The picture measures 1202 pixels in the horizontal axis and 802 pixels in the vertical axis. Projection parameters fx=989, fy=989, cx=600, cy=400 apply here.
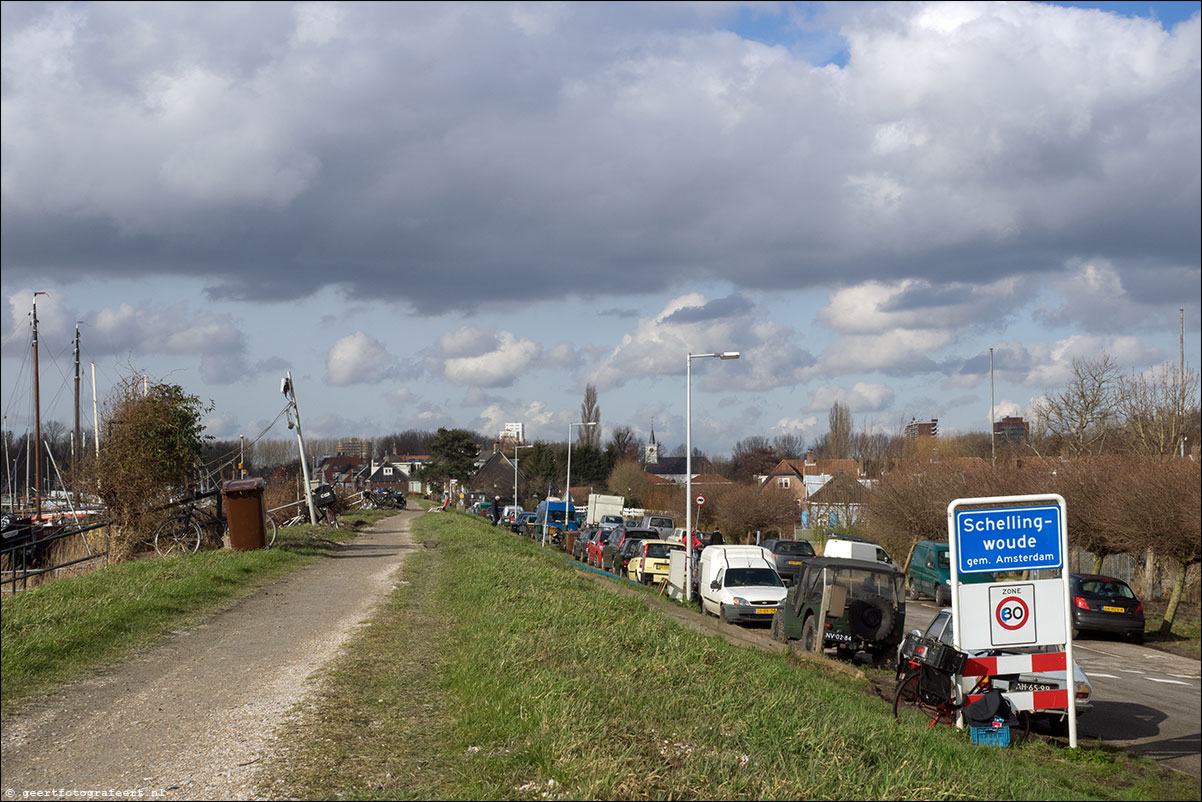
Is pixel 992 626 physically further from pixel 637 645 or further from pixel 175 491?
pixel 175 491

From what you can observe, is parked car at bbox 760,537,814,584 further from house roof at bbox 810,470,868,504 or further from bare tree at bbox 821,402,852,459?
bare tree at bbox 821,402,852,459

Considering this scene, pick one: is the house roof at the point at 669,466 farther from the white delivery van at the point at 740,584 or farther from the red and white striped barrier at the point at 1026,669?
the red and white striped barrier at the point at 1026,669

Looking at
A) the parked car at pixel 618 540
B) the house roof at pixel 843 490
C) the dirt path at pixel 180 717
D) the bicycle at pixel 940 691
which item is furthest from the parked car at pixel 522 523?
the bicycle at pixel 940 691

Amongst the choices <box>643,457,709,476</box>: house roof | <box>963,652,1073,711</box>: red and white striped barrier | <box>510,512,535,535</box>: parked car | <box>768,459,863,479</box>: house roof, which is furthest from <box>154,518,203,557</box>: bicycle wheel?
<box>643,457,709,476</box>: house roof

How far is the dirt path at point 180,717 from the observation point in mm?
5781

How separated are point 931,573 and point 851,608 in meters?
14.8

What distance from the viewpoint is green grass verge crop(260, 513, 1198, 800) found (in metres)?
5.94

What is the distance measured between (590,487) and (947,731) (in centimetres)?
8966

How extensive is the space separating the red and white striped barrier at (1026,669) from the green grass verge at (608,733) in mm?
539

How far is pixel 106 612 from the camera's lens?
36.1 ft

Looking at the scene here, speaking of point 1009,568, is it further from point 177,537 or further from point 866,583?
point 177,537

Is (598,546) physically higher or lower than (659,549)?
lower

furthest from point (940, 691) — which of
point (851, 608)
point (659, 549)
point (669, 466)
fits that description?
point (669, 466)

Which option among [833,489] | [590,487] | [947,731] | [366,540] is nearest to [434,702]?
[947,731]
